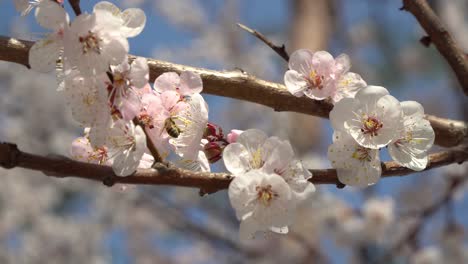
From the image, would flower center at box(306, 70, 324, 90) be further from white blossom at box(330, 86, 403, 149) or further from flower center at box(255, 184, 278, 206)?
flower center at box(255, 184, 278, 206)

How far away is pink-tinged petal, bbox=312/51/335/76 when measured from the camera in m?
0.90

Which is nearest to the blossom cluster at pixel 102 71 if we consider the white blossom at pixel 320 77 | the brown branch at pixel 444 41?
the white blossom at pixel 320 77

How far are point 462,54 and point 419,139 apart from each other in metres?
0.29

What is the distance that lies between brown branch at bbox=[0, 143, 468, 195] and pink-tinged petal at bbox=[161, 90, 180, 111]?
13 centimetres

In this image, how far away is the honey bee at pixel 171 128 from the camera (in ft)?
2.56

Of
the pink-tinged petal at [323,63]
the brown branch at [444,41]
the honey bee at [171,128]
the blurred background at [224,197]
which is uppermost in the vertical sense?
the brown branch at [444,41]

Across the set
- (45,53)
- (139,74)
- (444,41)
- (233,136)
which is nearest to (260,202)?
(233,136)

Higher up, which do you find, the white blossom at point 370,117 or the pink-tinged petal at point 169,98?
the white blossom at point 370,117

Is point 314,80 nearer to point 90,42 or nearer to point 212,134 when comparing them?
point 212,134

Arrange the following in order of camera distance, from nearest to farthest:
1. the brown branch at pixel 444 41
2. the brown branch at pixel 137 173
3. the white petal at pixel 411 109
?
the brown branch at pixel 137 173
the white petal at pixel 411 109
the brown branch at pixel 444 41

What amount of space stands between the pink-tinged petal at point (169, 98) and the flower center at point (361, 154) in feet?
0.87

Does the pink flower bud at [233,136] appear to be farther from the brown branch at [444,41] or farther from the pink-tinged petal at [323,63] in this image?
the brown branch at [444,41]

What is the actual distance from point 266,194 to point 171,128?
0.17m

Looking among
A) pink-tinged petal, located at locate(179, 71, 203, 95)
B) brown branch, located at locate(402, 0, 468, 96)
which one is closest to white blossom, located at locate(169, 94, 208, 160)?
pink-tinged petal, located at locate(179, 71, 203, 95)
